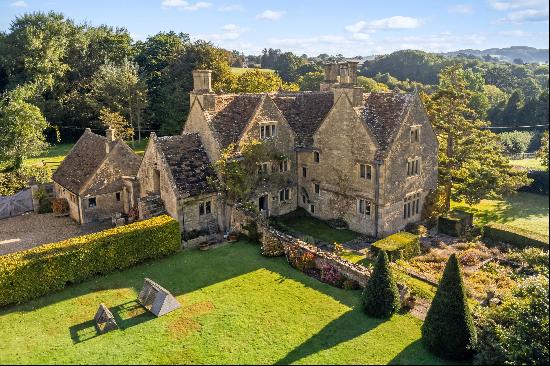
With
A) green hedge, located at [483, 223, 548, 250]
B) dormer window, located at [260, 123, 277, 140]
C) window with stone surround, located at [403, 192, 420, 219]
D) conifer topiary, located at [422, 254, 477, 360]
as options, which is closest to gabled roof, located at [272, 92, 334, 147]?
dormer window, located at [260, 123, 277, 140]

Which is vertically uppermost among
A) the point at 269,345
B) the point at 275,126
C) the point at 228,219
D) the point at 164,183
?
the point at 275,126

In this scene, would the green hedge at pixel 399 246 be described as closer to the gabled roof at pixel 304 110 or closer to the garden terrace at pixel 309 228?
the garden terrace at pixel 309 228

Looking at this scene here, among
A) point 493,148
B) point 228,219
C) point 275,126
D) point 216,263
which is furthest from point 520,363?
point 493,148

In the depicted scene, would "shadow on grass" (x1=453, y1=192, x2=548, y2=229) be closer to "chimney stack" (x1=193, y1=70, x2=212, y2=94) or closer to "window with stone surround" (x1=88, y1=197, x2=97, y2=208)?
"chimney stack" (x1=193, y1=70, x2=212, y2=94)

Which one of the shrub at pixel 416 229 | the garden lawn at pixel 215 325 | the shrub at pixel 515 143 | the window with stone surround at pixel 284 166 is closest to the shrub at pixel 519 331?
the garden lawn at pixel 215 325

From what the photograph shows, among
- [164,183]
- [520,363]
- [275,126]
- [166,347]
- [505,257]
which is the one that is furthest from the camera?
[275,126]

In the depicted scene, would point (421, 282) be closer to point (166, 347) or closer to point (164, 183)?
point (166, 347)
